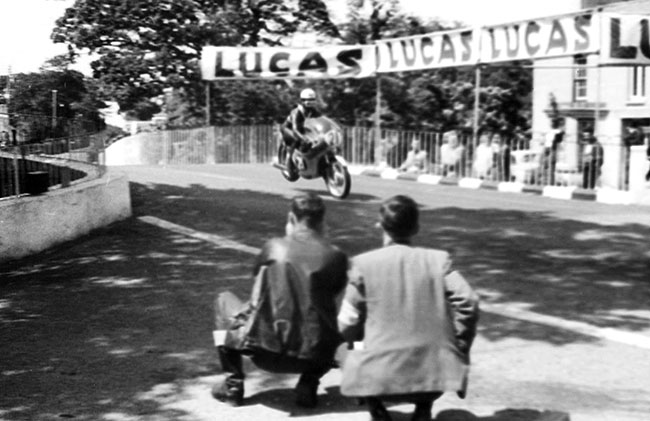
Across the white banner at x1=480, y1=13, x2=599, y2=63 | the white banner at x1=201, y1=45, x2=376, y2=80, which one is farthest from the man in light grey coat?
the white banner at x1=201, y1=45, x2=376, y2=80

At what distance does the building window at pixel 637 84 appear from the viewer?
34.9 metres

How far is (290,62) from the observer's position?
89.8ft

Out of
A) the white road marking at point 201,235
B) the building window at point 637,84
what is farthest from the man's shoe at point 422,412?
the building window at point 637,84

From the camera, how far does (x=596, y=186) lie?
797 inches

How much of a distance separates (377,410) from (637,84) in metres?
32.0

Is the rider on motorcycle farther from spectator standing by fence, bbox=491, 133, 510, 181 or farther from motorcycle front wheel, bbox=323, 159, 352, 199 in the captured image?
spectator standing by fence, bbox=491, 133, 510, 181

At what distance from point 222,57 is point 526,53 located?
10.3 meters

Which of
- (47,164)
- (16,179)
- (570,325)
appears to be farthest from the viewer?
(47,164)

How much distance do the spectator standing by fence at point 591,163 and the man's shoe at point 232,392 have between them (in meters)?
15.2

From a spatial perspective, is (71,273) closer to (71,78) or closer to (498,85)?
(71,78)

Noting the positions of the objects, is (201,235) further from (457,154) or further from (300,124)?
(457,154)

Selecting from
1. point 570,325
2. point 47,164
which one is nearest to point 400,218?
point 570,325

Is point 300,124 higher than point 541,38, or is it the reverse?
point 541,38

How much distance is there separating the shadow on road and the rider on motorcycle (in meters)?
1.12
